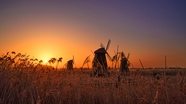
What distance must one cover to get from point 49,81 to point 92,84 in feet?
4.32

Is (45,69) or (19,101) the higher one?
A: (45,69)

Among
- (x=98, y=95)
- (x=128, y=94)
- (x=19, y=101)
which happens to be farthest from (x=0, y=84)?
(x=128, y=94)

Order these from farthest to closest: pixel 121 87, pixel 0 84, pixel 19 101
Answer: pixel 121 87
pixel 0 84
pixel 19 101

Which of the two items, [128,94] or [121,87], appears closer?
[128,94]

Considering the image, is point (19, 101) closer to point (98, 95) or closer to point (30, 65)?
point (30, 65)

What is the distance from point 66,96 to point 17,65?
180cm

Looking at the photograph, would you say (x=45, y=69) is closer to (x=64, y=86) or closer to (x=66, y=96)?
(x=64, y=86)

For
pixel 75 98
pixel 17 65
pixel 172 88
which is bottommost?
pixel 75 98

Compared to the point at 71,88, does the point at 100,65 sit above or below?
above

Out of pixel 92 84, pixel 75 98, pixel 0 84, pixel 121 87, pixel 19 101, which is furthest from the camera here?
pixel 92 84

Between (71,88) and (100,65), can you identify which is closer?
(100,65)

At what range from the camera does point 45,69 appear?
6367 millimetres

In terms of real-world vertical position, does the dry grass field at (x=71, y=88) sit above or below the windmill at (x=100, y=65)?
below

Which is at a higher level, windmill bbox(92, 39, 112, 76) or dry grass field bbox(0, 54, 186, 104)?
windmill bbox(92, 39, 112, 76)
